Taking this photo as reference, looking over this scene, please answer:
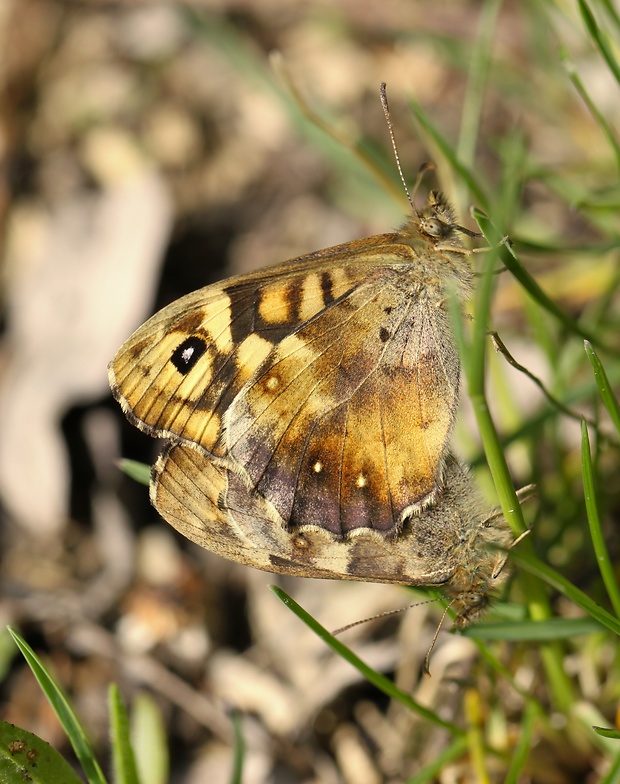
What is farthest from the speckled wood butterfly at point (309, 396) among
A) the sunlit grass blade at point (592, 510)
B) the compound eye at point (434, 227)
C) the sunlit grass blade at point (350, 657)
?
the sunlit grass blade at point (592, 510)

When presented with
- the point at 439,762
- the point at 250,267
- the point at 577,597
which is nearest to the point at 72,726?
the point at 439,762

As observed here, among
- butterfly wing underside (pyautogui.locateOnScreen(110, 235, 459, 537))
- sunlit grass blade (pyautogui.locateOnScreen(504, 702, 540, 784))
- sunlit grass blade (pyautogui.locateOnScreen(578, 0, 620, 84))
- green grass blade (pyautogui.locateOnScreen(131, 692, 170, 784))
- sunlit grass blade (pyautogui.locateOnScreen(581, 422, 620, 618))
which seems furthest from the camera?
green grass blade (pyautogui.locateOnScreen(131, 692, 170, 784))

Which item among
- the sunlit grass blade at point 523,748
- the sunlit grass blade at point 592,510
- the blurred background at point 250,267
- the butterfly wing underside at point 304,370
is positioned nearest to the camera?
the sunlit grass blade at point 592,510

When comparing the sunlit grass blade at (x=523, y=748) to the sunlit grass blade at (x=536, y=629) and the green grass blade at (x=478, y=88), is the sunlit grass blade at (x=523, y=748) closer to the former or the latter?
the sunlit grass blade at (x=536, y=629)

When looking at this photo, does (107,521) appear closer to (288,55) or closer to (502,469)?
(502,469)

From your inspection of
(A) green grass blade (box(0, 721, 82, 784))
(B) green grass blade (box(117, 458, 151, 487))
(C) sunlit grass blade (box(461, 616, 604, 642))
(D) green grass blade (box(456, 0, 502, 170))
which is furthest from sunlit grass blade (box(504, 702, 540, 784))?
(D) green grass blade (box(456, 0, 502, 170))

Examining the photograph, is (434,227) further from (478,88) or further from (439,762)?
(439,762)

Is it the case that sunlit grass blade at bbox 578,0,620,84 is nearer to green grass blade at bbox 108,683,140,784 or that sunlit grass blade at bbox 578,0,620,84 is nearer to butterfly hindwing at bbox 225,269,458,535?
butterfly hindwing at bbox 225,269,458,535
